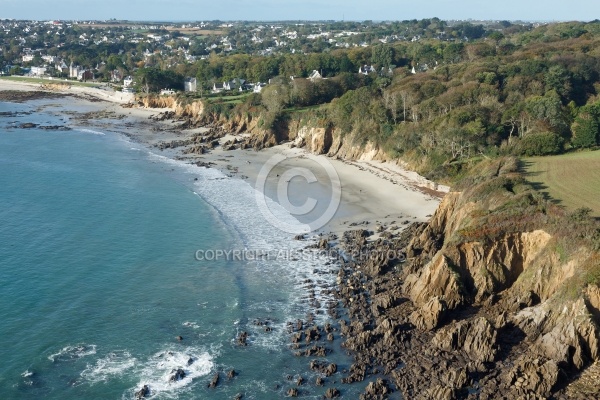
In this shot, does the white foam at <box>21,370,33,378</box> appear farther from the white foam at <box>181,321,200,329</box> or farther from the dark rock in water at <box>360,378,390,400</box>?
the dark rock in water at <box>360,378,390,400</box>

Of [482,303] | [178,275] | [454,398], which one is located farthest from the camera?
[178,275]

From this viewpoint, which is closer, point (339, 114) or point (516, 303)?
point (516, 303)

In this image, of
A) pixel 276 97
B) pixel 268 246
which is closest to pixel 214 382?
pixel 268 246

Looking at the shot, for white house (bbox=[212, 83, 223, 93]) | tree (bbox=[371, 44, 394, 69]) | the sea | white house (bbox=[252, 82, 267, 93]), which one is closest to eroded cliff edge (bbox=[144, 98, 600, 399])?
the sea

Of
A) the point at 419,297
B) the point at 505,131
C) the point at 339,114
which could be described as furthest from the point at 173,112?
the point at 419,297

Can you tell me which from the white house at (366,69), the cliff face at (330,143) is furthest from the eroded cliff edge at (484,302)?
the white house at (366,69)

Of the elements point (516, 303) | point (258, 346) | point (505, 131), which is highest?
point (505, 131)

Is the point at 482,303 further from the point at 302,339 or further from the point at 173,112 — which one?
the point at 173,112
